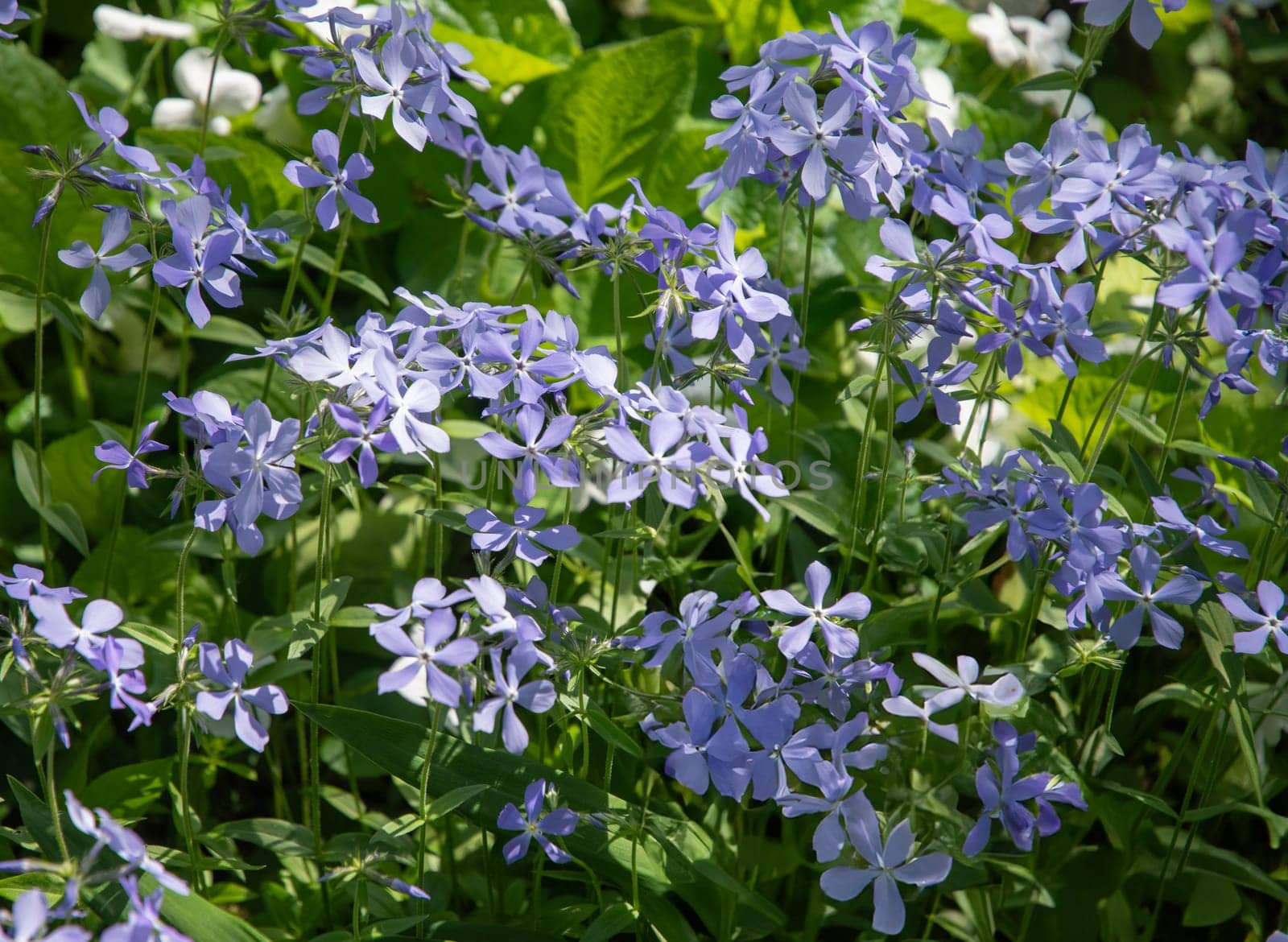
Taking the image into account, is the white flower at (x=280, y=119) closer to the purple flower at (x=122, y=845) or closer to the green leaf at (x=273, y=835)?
the green leaf at (x=273, y=835)

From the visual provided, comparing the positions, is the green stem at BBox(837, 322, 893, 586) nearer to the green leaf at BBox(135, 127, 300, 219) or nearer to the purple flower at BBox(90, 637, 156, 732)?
the purple flower at BBox(90, 637, 156, 732)

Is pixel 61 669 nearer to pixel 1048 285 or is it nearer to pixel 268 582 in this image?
pixel 268 582

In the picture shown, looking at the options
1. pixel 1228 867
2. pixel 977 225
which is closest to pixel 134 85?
pixel 977 225

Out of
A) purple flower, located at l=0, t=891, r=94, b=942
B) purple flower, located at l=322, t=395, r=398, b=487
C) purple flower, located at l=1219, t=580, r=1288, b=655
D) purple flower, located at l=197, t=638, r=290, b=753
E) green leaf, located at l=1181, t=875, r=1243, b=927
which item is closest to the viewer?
purple flower, located at l=0, t=891, r=94, b=942

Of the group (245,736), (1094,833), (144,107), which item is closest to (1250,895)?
(1094,833)

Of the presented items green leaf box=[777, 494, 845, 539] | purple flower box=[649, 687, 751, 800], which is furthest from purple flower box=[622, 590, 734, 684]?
green leaf box=[777, 494, 845, 539]
